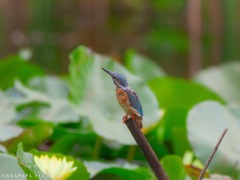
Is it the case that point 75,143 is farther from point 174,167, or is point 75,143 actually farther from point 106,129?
point 174,167

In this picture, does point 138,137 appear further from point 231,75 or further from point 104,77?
point 231,75

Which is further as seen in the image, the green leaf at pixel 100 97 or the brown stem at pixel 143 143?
the green leaf at pixel 100 97

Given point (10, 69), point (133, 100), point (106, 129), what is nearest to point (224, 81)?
point (10, 69)

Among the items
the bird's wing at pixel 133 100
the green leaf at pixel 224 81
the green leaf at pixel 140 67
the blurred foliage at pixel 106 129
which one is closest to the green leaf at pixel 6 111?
the blurred foliage at pixel 106 129

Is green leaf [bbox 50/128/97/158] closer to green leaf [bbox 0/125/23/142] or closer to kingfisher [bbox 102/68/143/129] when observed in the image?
green leaf [bbox 0/125/23/142]

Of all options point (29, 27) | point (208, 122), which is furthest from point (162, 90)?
point (29, 27)

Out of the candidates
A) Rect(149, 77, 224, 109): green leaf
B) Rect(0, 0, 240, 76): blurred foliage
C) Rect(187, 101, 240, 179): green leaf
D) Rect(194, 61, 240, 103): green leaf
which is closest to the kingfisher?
Rect(187, 101, 240, 179): green leaf

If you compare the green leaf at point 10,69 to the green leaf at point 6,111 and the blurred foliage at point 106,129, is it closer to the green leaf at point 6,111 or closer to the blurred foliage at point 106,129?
the blurred foliage at point 106,129
